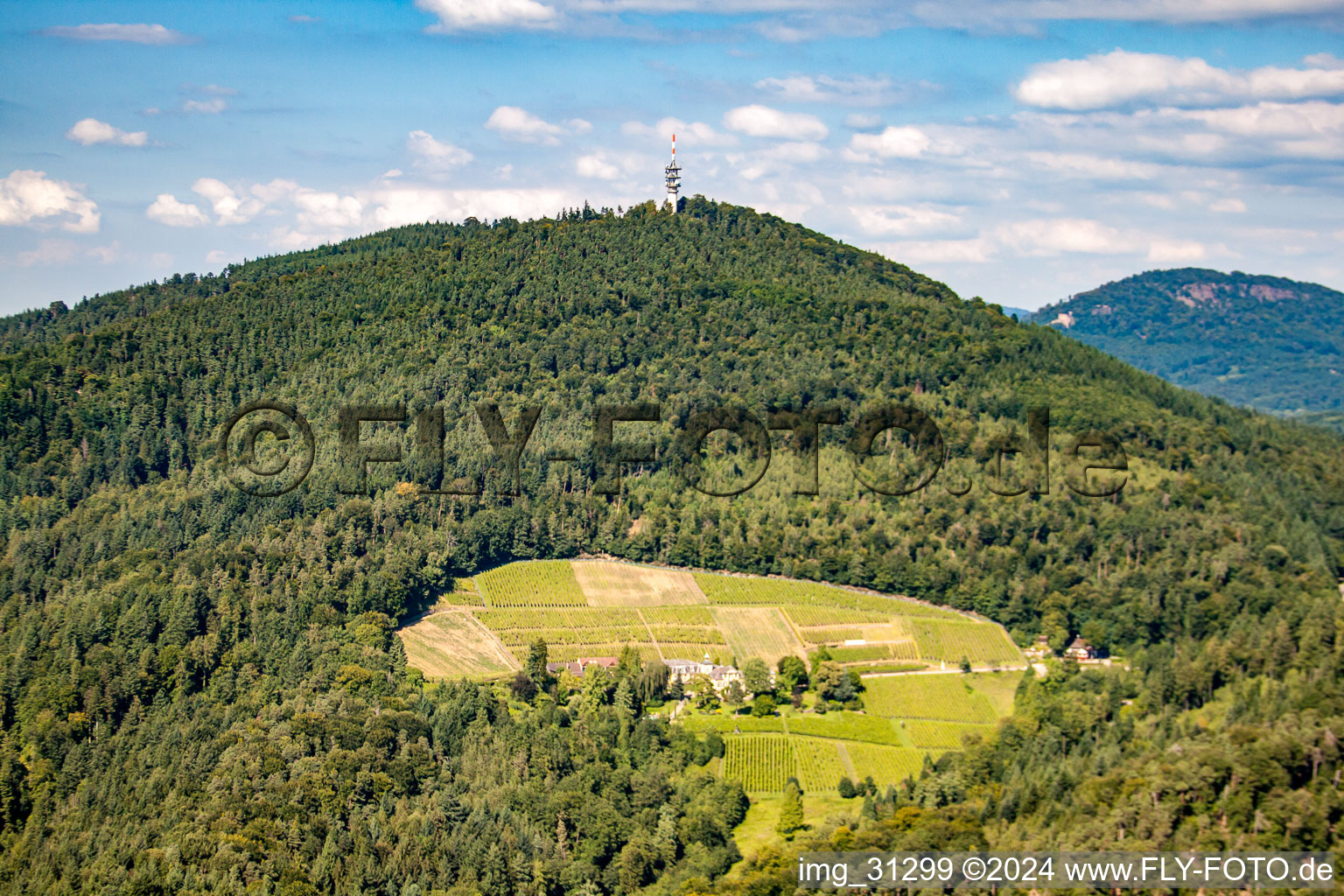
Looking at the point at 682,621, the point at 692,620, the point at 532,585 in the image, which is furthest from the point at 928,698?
the point at 532,585

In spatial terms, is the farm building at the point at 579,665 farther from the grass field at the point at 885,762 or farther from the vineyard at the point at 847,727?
the grass field at the point at 885,762

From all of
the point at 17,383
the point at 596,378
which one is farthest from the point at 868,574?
the point at 17,383

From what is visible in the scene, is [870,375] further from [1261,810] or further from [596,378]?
[1261,810]

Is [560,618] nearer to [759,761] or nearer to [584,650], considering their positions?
[584,650]

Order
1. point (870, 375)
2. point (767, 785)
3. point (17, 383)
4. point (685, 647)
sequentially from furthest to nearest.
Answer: point (870, 375) < point (17, 383) < point (685, 647) < point (767, 785)

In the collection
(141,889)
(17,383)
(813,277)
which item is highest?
(813,277)

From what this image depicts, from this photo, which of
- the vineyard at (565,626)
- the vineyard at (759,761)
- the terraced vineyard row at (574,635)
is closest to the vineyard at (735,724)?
the vineyard at (759,761)

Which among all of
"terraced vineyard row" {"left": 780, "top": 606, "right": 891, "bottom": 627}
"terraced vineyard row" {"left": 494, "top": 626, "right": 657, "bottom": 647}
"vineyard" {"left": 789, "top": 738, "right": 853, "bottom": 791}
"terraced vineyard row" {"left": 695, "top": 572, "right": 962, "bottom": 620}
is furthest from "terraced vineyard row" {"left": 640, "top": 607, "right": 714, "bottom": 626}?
"vineyard" {"left": 789, "top": 738, "right": 853, "bottom": 791}

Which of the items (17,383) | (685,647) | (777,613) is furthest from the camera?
(17,383)
